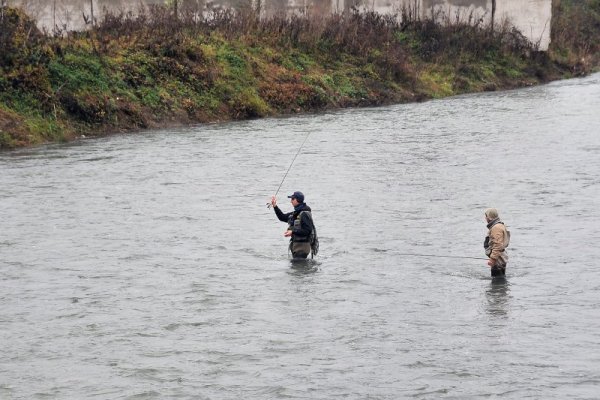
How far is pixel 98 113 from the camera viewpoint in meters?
33.9

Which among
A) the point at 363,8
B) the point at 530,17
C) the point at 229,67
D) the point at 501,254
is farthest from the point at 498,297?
the point at 530,17

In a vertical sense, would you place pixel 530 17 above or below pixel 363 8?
below

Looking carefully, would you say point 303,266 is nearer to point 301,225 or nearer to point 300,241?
point 300,241

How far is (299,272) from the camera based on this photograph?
1883 cm

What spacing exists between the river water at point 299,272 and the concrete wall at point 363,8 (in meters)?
8.69

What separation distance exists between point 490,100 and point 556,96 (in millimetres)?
2503

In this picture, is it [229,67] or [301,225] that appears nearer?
[301,225]

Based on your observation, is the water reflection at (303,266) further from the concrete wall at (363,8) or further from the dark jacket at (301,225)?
the concrete wall at (363,8)

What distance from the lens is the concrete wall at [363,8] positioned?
39.0 meters

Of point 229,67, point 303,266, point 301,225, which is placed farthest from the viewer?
point 229,67

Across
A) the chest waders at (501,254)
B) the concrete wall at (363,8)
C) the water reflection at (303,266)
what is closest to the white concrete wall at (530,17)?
the concrete wall at (363,8)

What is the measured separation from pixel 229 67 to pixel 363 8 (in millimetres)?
12465

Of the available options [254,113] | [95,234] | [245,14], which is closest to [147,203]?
[95,234]

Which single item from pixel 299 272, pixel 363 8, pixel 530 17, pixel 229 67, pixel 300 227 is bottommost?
pixel 299 272
